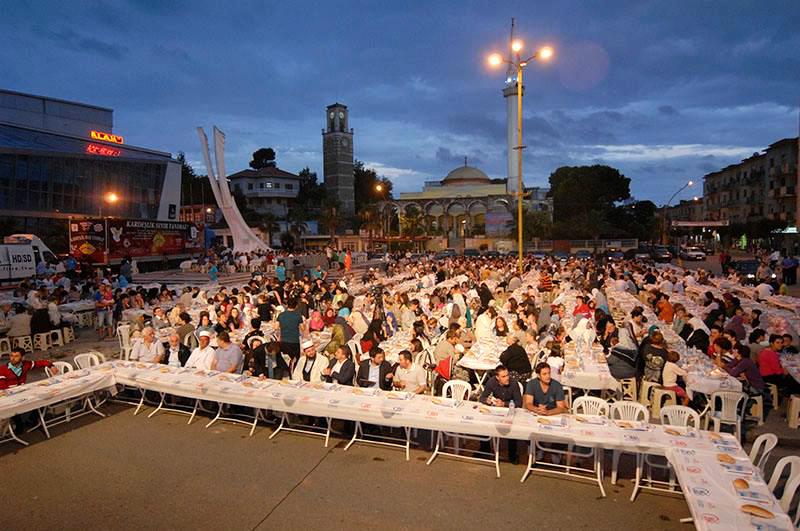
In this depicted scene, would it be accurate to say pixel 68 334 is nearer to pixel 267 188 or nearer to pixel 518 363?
pixel 518 363

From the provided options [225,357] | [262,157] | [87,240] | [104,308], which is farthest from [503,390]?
[262,157]

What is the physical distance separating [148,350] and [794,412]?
11212 mm

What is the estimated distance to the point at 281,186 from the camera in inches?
3211

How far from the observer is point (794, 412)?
25.0 ft

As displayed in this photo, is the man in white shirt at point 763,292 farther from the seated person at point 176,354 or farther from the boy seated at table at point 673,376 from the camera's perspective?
the seated person at point 176,354

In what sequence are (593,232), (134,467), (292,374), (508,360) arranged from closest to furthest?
(134,467)
(508,360)
(292,374)
(593,232)

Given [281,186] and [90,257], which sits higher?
[281,186]

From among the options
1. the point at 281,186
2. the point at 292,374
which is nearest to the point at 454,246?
the point at 281,186

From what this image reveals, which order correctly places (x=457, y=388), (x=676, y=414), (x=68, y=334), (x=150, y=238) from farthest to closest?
(x=150, y=238)
(x=68, y=334)
(x=457, y=388)
(x=676, y=414)

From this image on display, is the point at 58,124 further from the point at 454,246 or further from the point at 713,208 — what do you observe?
the point at 713,208

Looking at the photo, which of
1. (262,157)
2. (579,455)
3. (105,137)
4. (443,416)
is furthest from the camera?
(262,157)

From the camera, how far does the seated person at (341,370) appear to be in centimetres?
820

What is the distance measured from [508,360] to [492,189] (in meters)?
78.9

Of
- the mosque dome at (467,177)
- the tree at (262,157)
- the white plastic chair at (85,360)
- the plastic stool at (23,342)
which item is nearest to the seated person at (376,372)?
the white plastic chair at (85,360)
